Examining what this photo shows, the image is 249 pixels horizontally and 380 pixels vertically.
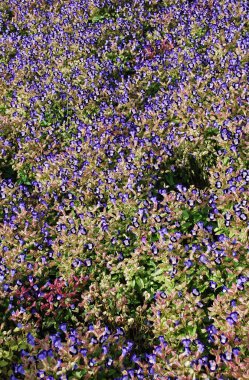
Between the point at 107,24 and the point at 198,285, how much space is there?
552 centimetres

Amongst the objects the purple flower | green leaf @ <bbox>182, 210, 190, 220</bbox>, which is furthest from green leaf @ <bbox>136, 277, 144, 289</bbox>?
the purple flower

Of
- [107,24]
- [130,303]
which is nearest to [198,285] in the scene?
[130,303]

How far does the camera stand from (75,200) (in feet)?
16.1

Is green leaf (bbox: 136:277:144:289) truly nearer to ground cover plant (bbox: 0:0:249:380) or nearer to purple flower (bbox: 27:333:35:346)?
ground cover plant (bbox: 0:0:249:380)

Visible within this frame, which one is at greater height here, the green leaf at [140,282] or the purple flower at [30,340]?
the green leaf at [140,282]

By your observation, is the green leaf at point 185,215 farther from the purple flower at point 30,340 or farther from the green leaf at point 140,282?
the purple flower at point 30,340

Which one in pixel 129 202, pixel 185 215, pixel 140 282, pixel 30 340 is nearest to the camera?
pixel 30 340

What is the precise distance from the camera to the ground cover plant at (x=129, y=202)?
11.0ft

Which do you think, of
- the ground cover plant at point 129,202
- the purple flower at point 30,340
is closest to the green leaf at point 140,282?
the ground cover plant at point 129,202

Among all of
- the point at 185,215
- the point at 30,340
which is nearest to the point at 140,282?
the point at 185,215

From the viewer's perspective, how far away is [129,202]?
4426 mm

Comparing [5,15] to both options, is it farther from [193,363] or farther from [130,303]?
[193,363]

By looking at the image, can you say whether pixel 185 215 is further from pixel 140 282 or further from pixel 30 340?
pixel 30 340

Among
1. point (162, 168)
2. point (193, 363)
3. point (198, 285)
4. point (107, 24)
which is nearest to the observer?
point (193, 363)
